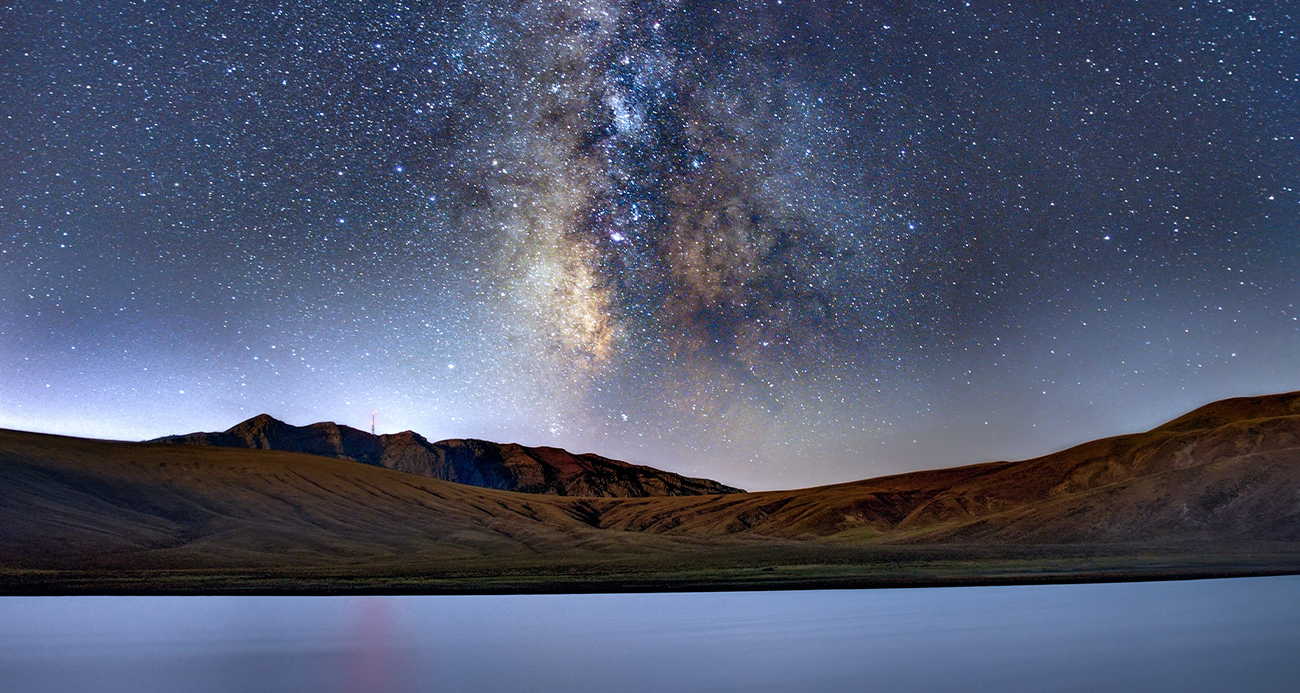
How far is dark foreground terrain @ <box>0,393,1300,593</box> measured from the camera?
2393 inches

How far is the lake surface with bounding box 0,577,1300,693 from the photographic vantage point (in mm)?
12406

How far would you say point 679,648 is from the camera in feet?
54.8

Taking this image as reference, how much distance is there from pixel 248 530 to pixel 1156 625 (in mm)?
96901

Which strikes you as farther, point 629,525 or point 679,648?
point 629,525

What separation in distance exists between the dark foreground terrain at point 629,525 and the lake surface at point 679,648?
21.0m

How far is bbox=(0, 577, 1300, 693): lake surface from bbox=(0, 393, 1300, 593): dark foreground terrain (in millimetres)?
20969

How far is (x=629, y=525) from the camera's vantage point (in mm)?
180250

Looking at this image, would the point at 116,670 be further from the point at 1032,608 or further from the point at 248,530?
the point at 248,530

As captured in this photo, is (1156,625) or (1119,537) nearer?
(1156,625)

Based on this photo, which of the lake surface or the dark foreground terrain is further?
the dark foreground terrain

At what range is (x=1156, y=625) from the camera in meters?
20.2

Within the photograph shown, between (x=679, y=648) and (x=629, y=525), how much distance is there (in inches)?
6566

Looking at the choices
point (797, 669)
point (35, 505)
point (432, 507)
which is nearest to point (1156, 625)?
point (797, 669)

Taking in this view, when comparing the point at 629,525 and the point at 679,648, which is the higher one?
the point at 679,648
